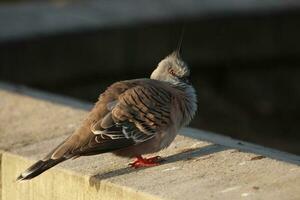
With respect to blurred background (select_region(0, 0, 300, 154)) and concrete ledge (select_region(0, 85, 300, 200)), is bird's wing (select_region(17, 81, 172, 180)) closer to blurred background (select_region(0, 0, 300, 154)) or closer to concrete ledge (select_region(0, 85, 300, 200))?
concrete ledge (select_region(0, 85, 300, 200))

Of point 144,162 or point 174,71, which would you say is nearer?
point 144,162

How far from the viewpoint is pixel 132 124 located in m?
5.68

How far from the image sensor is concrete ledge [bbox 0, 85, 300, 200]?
5184 millimetres

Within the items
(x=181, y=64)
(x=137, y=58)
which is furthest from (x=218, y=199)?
(x=137, y=58)

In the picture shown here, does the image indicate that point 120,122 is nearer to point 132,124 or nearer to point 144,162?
point 132,124

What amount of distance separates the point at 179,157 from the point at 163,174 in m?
0.44

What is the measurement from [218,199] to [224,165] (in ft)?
2.38

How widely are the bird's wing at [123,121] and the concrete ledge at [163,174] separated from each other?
20cm

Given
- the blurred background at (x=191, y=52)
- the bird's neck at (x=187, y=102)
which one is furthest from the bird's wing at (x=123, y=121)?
the blurred background at (x=191, y=52)

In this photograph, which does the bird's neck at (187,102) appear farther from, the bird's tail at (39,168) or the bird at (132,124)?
the bird's tail at (39,168)

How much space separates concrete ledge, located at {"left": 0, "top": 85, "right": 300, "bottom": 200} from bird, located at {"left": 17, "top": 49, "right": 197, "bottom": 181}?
6.2 inches

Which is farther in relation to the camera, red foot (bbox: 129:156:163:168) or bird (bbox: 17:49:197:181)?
red foot (bbox: 129:156:163:168)

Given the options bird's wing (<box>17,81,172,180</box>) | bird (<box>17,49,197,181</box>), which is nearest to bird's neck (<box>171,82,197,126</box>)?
bird (<box>17,49,197,181</box>)

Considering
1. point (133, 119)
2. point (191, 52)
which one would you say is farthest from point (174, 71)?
point (191, 52)
